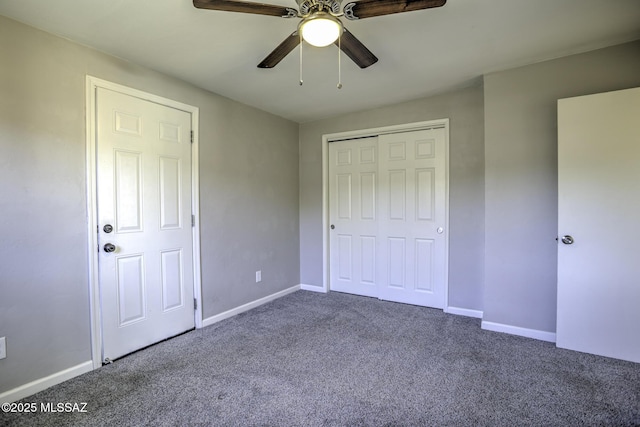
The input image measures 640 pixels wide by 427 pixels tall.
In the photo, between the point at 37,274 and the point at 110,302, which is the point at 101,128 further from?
the point at 110,302

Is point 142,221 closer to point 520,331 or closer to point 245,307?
point 245,307

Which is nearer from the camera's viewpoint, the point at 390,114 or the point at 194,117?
the point at 194,117

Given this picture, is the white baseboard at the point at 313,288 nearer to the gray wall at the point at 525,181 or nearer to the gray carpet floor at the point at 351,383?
the gray carpet floor at the point at 351,383

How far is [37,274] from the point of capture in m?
1.99

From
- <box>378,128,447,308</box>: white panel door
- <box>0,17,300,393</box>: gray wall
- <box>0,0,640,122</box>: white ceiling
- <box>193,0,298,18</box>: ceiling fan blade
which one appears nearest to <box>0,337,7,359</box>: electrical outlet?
<box>0,17,300,393</box>: gray wall

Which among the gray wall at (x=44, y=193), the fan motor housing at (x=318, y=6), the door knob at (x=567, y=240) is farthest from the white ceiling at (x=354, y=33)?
the door knob at (x=567, y=240)

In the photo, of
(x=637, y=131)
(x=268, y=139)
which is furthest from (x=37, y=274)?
(x=637, y=131)

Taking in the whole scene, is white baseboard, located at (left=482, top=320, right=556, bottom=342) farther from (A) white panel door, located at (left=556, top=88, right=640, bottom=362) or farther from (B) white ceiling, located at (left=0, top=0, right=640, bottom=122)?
(B) white ceiling, located at (left=0, top=0, right=640, bottom=122)

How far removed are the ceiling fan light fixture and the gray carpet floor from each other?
6.68ft

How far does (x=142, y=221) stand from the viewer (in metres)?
2.54

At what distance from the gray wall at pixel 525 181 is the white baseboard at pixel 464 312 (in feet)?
1.08

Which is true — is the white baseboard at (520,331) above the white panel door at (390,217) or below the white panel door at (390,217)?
below

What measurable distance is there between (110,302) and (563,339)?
3.59 meters

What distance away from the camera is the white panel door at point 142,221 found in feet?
7.61
